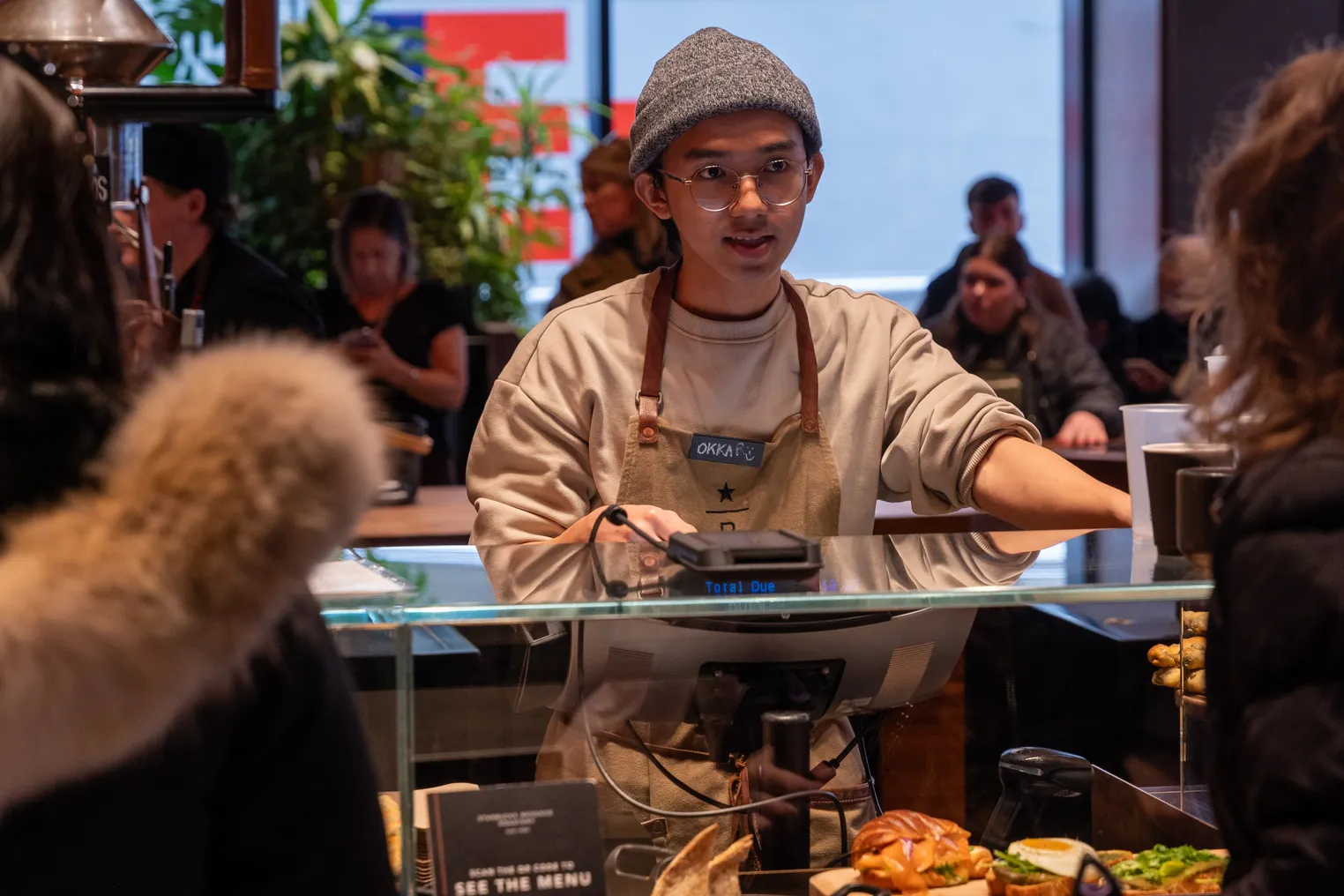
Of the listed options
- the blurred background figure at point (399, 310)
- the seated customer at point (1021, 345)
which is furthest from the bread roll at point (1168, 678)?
the blurred background figure at point (399, 310)

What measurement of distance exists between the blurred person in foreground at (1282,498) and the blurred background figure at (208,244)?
2.58m

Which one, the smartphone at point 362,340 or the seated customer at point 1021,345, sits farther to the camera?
the seated customer at point 1021,345

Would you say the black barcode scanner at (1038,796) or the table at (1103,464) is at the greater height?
the table at (1103,464)

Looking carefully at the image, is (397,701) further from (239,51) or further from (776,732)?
(239,51)

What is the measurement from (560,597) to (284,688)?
1.68 feet

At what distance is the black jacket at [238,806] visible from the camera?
82 cm

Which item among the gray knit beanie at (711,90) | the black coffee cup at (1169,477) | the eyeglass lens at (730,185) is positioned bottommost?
the black coffee cup at (1169,477)

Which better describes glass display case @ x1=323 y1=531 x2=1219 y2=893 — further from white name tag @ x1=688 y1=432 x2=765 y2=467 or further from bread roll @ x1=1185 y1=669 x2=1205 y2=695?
white name tag @ x1=688 y1=432 x2=765 y2=467

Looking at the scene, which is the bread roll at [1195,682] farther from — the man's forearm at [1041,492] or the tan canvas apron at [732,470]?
the tan canvas apron at [732,470]

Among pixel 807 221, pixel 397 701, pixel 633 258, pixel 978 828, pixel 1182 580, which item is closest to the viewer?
pixel 397 701

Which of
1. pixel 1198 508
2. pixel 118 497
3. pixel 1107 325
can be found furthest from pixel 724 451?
pixel 1107 325

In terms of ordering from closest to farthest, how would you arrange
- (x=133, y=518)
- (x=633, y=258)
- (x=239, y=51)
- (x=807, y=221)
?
(x=133, y=518), (x=239, y=51), (x=633, y=258), (x=807, y=221)

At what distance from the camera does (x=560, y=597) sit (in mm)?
1316

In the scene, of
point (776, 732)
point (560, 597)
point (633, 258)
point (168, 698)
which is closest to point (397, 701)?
point (560, 597)
